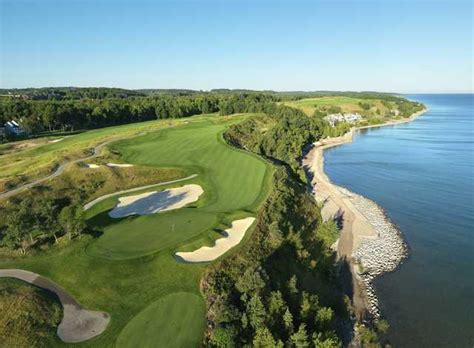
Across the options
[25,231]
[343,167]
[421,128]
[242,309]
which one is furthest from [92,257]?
[421,128]

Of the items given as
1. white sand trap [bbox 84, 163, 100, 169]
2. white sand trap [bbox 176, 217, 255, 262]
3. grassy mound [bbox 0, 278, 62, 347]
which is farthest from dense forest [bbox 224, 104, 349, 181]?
grassy mound [bbox 0, 278, 62, 347]

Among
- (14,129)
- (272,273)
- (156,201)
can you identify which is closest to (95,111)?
(14,129)

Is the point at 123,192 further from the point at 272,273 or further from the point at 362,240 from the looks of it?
the point at 362,240

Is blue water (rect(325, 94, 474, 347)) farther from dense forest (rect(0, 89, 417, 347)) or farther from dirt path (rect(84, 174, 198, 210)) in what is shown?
dirt path (rect(84, 174, 198, 210))

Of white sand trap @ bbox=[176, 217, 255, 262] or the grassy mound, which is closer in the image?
the grassy mound

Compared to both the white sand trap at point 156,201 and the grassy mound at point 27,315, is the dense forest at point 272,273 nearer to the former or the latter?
the white sand trap at point 156,201

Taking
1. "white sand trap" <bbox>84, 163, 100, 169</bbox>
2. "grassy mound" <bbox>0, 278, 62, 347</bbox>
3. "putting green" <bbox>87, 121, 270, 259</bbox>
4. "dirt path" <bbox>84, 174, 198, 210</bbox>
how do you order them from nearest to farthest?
"grassy mound" <bbox>0, 278, 62, 347</bbox> → "putting green" <bbox>87, 121, 270, 259</bbox> → "dirt path" <bbox>84, 174, 198, 210</bbox> → "white sand trap" <bbox>84, 163, 100, 169</bbox>

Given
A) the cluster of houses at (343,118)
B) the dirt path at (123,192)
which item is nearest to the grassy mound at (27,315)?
the dirt path at (123,192)
